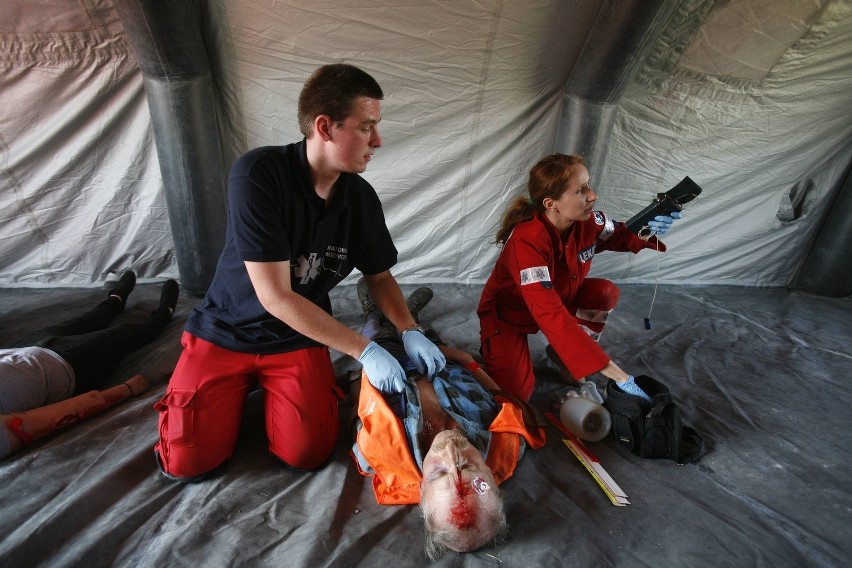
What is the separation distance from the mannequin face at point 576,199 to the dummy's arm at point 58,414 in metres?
1.99

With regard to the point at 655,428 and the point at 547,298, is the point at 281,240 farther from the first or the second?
the point at 655,428

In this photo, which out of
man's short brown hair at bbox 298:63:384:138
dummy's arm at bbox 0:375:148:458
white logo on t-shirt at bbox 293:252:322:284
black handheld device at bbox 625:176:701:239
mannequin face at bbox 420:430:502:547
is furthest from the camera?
black handheld device at bbox 625:176:701:239

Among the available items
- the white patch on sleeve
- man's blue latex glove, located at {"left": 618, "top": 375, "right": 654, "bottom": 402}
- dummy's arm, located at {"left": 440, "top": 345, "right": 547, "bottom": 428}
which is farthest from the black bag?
the white patch on sleeve

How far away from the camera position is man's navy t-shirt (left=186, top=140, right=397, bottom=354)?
150cm

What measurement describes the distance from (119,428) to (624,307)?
296cm

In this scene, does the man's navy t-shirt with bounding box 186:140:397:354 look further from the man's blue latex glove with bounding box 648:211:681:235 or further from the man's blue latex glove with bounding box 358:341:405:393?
the man's blue latex glove with bounding box 648:211:681:235

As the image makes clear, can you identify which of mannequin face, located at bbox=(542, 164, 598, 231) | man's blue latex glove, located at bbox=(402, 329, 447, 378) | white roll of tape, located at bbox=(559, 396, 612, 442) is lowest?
white roll of tape, located at bbox=(559, 396, 612, 442)

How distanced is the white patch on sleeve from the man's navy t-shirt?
59cm

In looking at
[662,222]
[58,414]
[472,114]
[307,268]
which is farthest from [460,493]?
[472,114]

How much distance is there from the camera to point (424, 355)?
5.79 feet

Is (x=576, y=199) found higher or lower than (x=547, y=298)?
higher

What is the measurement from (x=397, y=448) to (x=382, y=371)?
26 centimetres

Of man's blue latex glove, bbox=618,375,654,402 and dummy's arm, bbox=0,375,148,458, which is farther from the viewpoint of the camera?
man's blue latex glove, bbox=618,375,654,402

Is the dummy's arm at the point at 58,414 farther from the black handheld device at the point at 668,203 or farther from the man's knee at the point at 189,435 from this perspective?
the black handheld device at the point at 668,203
